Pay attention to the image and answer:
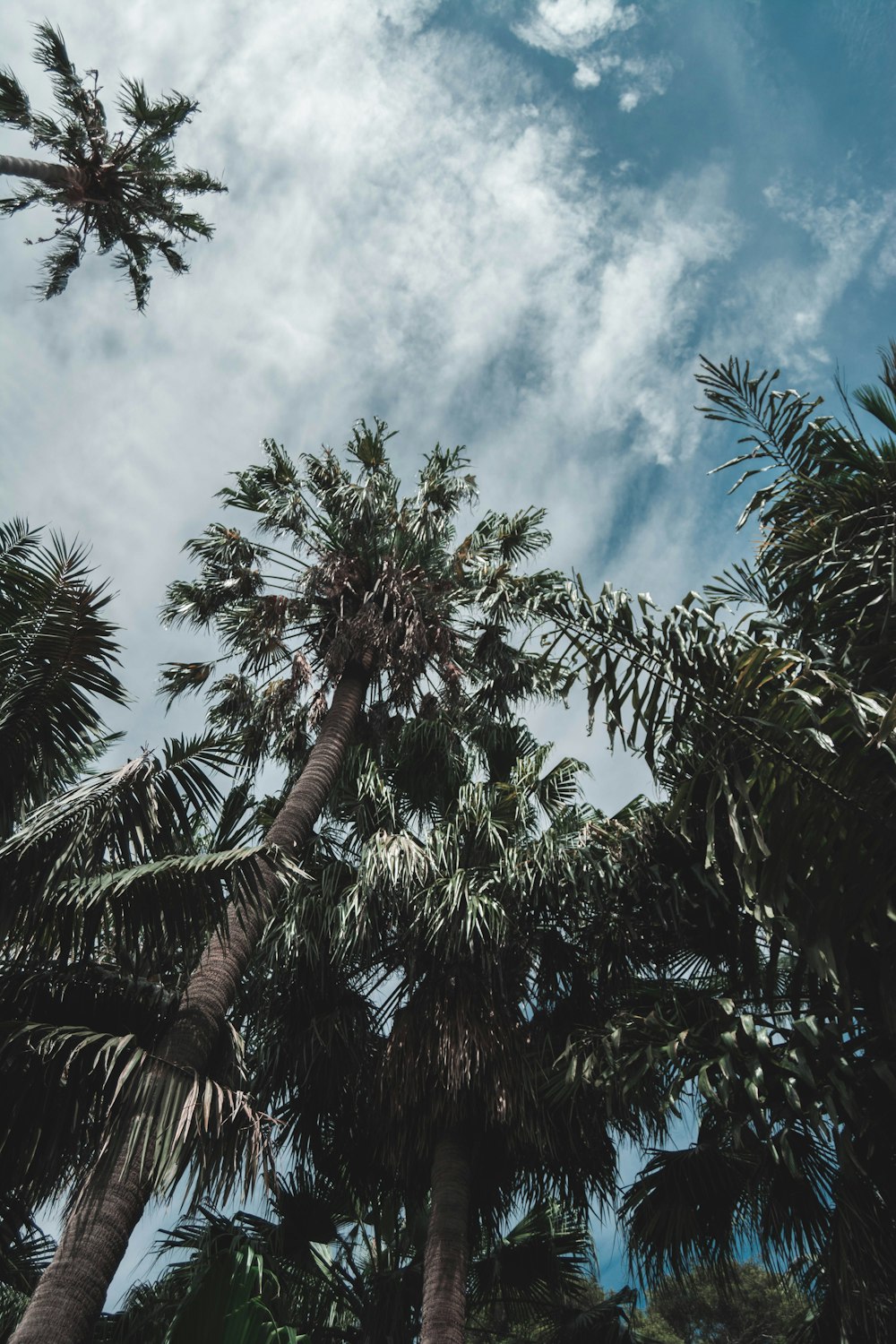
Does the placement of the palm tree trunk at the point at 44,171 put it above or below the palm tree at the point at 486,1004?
above

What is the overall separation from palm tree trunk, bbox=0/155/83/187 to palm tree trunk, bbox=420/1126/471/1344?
1012 centimetres

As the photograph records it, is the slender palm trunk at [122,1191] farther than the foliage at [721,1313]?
No

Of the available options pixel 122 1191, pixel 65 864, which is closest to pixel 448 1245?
pixel 122 1191

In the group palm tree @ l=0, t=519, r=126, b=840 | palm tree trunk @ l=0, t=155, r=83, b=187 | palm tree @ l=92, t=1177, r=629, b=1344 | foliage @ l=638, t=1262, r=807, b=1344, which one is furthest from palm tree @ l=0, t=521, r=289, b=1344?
foliage @ l=638, t=1262, r=807, b=1344

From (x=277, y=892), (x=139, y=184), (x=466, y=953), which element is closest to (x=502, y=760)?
(x=466, y=953)

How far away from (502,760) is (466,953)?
319 cm

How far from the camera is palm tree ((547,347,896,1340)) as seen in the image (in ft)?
15.4

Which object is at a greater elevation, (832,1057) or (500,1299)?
(832,1057)

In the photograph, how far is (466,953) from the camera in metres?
8.66

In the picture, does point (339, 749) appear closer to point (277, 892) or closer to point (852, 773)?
point (277, 892)

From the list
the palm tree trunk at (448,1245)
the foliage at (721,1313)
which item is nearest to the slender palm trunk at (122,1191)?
the palm tree trunk at (448,1245)

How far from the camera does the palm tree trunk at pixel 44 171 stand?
8.85 metres

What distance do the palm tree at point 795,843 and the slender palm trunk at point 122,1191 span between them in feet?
9.76

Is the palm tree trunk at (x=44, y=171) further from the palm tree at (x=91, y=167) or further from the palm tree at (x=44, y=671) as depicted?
the palm tree at (x=44, y=671)
